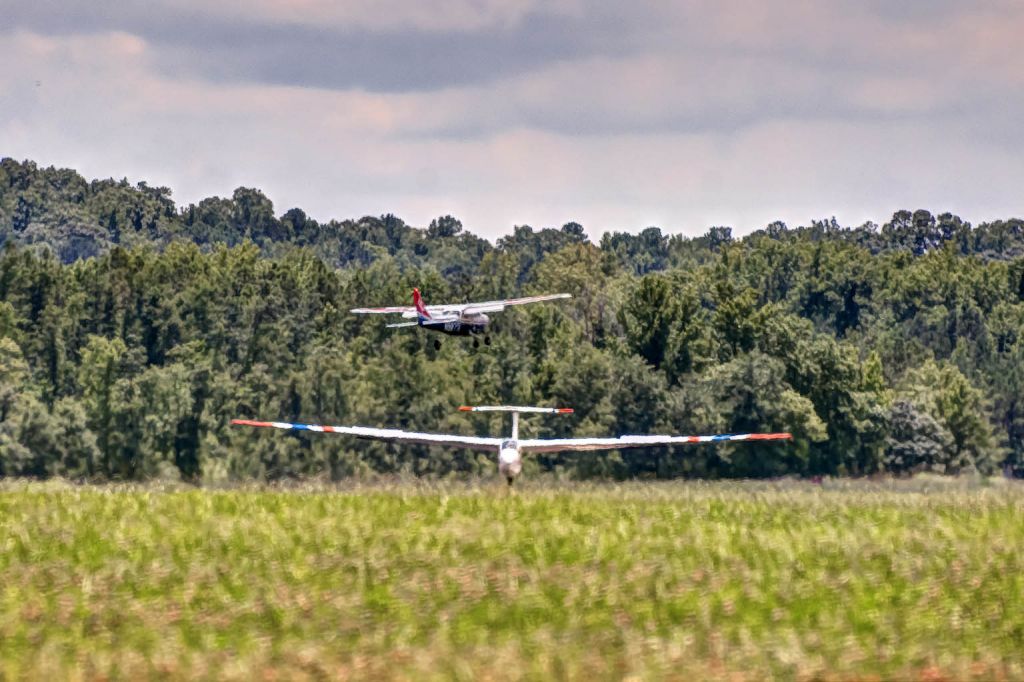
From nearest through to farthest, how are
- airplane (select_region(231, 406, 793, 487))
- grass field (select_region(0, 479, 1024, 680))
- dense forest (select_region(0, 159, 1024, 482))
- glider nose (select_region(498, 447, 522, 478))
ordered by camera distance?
1. grass field (select_region(0, 479, 1024, 680))
2. airplane (select_region(231, 406, 793, 487))
3. glider nose (select_region(498, 447, 522, 478))
4. dense forest (select_region(0, 159, 1024, 482))

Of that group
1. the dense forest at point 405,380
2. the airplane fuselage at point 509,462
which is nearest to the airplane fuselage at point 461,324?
the airplane fuselage at point 509,462

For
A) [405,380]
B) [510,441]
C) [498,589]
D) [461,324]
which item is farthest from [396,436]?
[405,380]

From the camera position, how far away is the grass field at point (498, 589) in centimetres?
2134

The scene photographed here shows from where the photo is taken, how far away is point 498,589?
25.4 metres

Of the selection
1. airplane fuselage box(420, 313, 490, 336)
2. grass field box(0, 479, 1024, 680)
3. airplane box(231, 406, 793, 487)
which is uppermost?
airplane fuselage box(420, 313, 490, 336)

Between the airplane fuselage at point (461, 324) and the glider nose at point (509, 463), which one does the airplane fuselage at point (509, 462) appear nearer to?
the glider nose at point (509, 463)

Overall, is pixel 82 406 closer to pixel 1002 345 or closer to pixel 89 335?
pixel 89 335

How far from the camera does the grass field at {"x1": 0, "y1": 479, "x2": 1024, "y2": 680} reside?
2134cm

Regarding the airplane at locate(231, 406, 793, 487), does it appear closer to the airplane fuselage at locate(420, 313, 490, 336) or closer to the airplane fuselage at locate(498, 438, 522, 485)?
the airplane fuselage at locate(498, 438, 522, 485)

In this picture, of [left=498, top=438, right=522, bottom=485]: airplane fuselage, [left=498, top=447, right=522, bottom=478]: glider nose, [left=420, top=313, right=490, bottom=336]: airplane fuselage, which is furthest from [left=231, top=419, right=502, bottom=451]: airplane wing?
Answer: [left=420, top=313, right=490, bottom=336]: airplane fuselage

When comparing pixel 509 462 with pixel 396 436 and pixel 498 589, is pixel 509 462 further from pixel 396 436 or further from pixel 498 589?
pixel 498 589

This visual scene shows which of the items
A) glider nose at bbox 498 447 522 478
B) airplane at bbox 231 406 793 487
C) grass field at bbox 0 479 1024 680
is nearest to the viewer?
grass field at bbox 0 479 1024 680

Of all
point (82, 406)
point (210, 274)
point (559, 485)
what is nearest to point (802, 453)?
point (82, 406)

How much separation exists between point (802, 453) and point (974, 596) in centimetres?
7033
